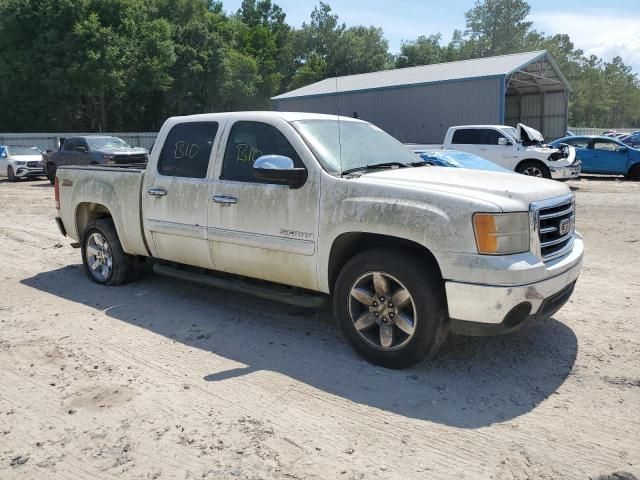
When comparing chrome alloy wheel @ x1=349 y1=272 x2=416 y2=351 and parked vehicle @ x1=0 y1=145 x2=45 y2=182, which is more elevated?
parked vehicle @ x1=0 y1=145 x2=45 y2=182

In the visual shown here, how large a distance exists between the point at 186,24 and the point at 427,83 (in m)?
28.9

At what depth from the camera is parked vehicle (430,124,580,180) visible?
16141 millimetres

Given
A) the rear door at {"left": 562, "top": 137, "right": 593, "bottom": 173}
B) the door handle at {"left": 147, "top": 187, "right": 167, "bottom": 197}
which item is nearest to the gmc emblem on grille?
the door handle at {"left": 147, "top": 187, "right": 167, "bottom": 197}

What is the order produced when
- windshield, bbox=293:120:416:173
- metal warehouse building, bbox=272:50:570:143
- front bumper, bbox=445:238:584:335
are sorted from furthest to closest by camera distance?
metal warehouse building, bbox=272:50:570:143, windshield, bbox=293:120:416:173, front bumper, bbox=445:238:584:335

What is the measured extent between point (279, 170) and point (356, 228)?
74cm

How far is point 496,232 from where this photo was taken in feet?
12.0

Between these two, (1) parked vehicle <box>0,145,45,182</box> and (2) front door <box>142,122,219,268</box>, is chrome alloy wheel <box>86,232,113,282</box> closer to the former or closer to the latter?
(2) front door <box>142,122,219,268</box>

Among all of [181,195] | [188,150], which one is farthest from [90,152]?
[181,195]

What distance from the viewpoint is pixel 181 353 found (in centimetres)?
458

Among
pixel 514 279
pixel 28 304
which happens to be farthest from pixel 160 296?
pixel 514 279

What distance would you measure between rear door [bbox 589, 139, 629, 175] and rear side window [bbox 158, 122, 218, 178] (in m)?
18.0

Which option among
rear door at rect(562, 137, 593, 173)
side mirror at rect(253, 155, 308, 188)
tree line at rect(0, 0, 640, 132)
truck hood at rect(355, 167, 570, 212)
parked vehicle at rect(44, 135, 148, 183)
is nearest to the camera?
truck hood at rect(355, 167, 570, 212)

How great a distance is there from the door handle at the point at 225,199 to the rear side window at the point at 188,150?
1.04 feet

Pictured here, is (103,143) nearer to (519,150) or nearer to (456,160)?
(519,150)
